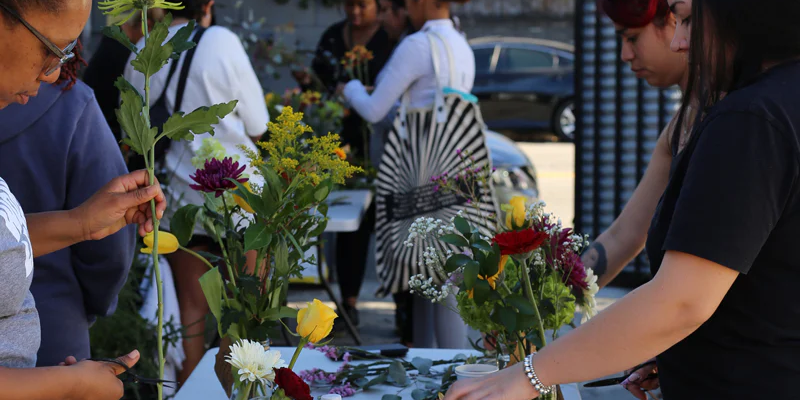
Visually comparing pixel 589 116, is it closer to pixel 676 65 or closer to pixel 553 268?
pixel 676 65

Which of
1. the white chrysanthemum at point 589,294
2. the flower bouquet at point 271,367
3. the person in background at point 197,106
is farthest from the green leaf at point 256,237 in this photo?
the person in background at point 197,106

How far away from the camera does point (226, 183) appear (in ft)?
4.94

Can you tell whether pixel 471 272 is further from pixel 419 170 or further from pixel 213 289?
pixel 419 170

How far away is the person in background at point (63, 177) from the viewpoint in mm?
1859

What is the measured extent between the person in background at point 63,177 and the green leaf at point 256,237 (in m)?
0.58

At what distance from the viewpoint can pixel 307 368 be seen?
6.28 feet

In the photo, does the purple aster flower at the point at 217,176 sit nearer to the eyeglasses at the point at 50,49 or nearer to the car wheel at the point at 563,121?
the eyeglasses at the point at 50,49

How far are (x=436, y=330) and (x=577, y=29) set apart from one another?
245 centimetres

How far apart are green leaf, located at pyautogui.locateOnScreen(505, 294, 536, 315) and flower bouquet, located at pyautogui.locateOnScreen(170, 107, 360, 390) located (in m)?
0.34

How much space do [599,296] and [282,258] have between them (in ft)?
13.4

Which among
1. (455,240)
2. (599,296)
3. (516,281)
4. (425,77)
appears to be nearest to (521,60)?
(599,296)

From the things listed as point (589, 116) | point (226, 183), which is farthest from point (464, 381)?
point (589, 116)

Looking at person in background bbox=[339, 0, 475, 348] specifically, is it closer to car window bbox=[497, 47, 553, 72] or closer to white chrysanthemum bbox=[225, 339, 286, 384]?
white chrysanthemum bbox=[225, 339, 286, 384]

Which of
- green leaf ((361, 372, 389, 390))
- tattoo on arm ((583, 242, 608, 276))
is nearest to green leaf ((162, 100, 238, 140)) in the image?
green leaf ((361, 372, 389, 390))
